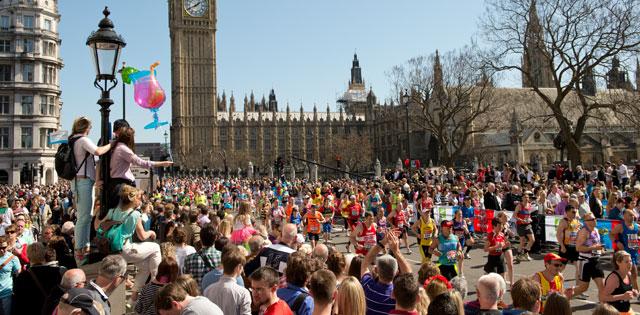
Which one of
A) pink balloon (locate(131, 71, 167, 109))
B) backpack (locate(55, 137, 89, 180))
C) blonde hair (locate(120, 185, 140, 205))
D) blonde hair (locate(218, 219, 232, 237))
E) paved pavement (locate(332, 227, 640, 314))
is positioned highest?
pink balloon (locate(131, 71, 167, 109))

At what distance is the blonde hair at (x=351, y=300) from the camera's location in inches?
179

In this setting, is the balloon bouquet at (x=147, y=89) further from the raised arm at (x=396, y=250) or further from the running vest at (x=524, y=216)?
the running vest at (x=524, y=216)

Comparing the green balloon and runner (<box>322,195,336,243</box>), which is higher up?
the green balloon

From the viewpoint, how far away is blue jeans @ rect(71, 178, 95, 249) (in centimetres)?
601

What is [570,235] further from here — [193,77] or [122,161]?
[193,77]

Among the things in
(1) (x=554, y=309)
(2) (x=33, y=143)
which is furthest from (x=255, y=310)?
(2) (x=33, y=143)

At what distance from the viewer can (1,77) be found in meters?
47.6

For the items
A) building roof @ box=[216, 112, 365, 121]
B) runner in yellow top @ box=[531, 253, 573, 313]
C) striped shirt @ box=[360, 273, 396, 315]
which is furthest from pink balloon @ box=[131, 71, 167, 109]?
building roof @ box=[216, 112, 365, 121]

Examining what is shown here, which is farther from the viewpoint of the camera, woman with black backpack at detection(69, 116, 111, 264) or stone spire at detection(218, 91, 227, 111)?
stone spire at detection(218, 91, 227, 111)

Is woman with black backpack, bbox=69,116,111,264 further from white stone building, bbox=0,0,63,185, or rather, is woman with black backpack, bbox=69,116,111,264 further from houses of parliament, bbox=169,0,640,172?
houses of parliament, bbox=169,0,640,172

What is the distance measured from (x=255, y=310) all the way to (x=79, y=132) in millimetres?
2947

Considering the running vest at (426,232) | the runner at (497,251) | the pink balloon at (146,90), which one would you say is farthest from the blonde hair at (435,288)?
the pink balloon at (146,90)

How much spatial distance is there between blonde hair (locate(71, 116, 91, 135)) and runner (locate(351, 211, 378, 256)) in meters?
6.27

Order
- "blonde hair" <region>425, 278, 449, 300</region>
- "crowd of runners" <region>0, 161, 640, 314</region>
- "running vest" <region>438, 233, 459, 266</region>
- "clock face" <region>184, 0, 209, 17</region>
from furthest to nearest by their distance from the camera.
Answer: "clock face" <region>184, 0, 209, 17</region>
"running vest" <region>438, 233, 459, 266</region>
"blonde hair" <region>425, 278, 449, 300</region>
"crowd of runners" <region>0, 161, 640, 314</region>
